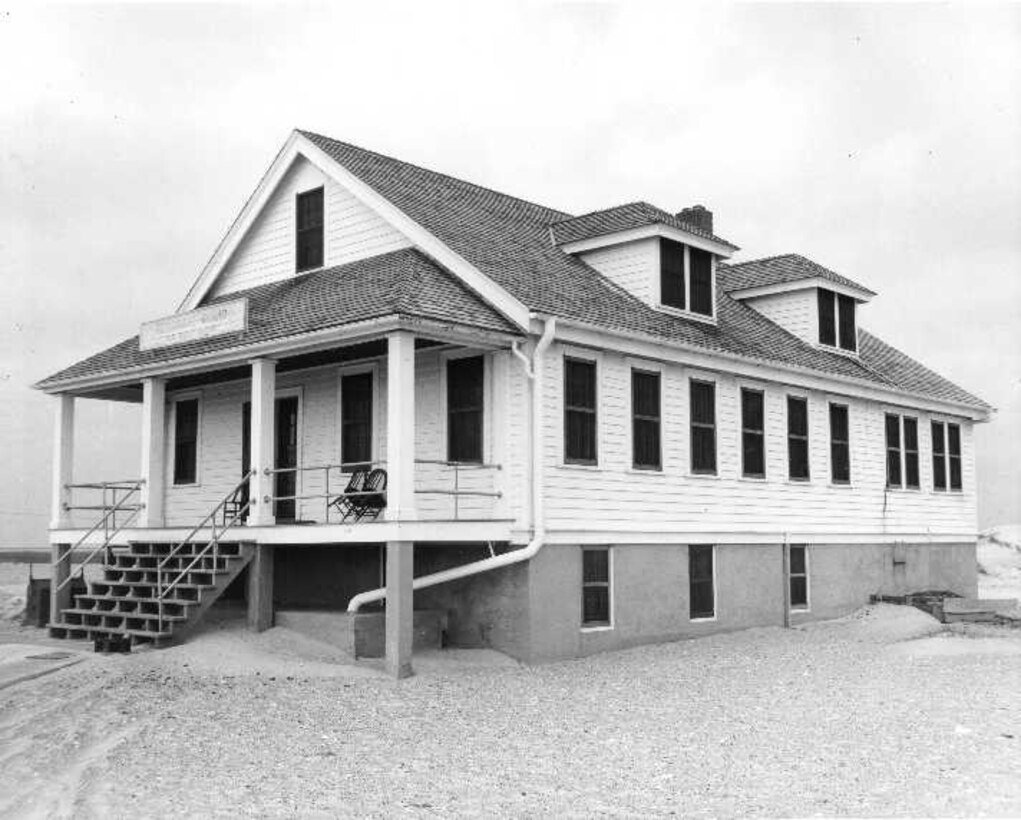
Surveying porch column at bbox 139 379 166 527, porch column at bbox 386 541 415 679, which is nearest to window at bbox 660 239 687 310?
porch column at bbox 386 541 415 679

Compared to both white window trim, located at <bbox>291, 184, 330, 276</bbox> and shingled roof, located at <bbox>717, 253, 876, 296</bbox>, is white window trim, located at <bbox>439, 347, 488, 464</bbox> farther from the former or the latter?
shingled roof, located at <bbox>717, 253, 876, 296</bbox>

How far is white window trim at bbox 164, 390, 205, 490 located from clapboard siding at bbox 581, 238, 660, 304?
782cm

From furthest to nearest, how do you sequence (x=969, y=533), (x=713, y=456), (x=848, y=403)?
(x=969, y=533)
(x=848, y=403)
(x=713, y=456)

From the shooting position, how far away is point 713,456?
21766mm

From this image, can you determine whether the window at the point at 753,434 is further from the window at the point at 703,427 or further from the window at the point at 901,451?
the window at the point at 901,451

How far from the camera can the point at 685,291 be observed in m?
22.3

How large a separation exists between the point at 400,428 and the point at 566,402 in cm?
317

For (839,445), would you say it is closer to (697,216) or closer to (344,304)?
(697,216)

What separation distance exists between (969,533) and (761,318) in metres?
8.40

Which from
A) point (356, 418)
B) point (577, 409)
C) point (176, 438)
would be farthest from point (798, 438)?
point (176, 438)

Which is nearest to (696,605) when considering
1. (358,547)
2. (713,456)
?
(713,456)

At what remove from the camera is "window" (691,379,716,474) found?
21.3 m

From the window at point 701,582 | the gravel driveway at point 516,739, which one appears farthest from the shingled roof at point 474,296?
the gravel driveway at point 516,739

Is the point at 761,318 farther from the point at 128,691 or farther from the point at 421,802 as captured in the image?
the point at 421,802
